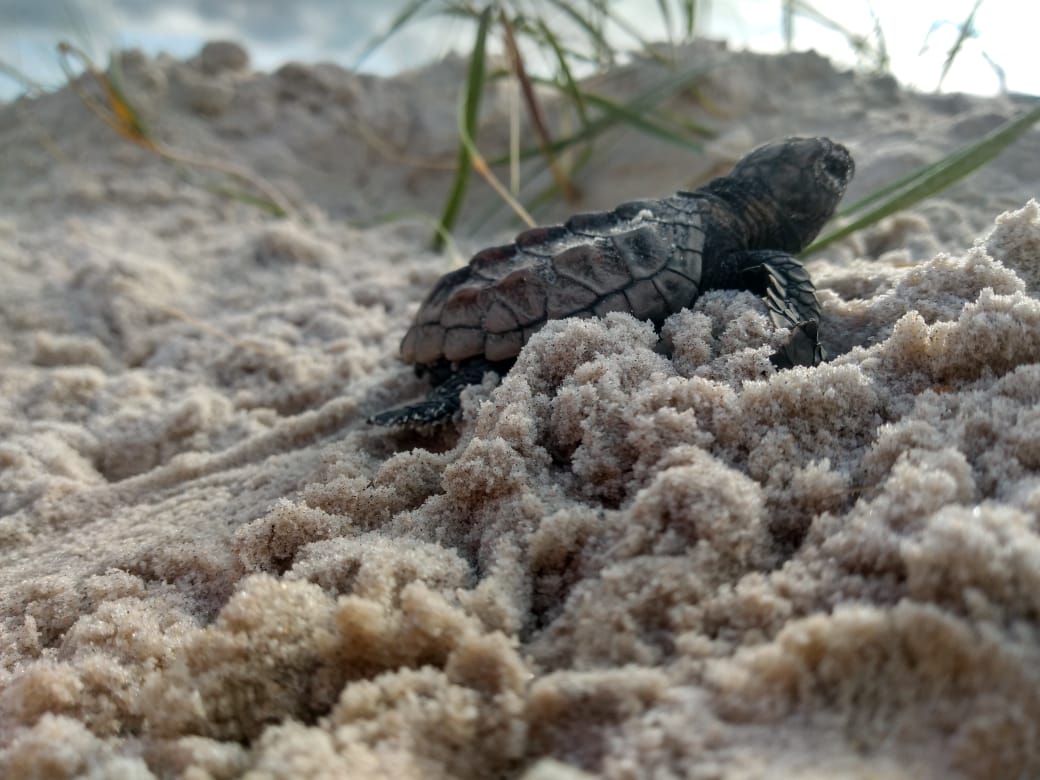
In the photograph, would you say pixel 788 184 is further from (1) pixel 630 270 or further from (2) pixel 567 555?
(2) pixel 567 555

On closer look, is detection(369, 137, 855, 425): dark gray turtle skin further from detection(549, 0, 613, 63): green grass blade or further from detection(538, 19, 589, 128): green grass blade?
detection(549, 0, 613, 63): green grass blade

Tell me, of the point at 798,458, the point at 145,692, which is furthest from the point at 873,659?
the point at 145,692

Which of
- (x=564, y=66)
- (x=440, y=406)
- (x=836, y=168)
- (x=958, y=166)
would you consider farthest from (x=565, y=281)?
(x=564, y=66)

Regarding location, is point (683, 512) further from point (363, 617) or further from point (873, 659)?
point (363, 617)

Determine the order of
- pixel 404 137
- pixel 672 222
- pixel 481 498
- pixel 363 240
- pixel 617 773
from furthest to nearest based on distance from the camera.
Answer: pixel 404 137, pixel 363 240, pixel 672 222, pixel 481 498, pixel 617 773

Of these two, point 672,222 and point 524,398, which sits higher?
point 672,222

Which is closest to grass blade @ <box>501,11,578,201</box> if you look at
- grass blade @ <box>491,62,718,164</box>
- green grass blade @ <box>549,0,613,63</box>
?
grass blade @ <box>491,62,718,164</box>
